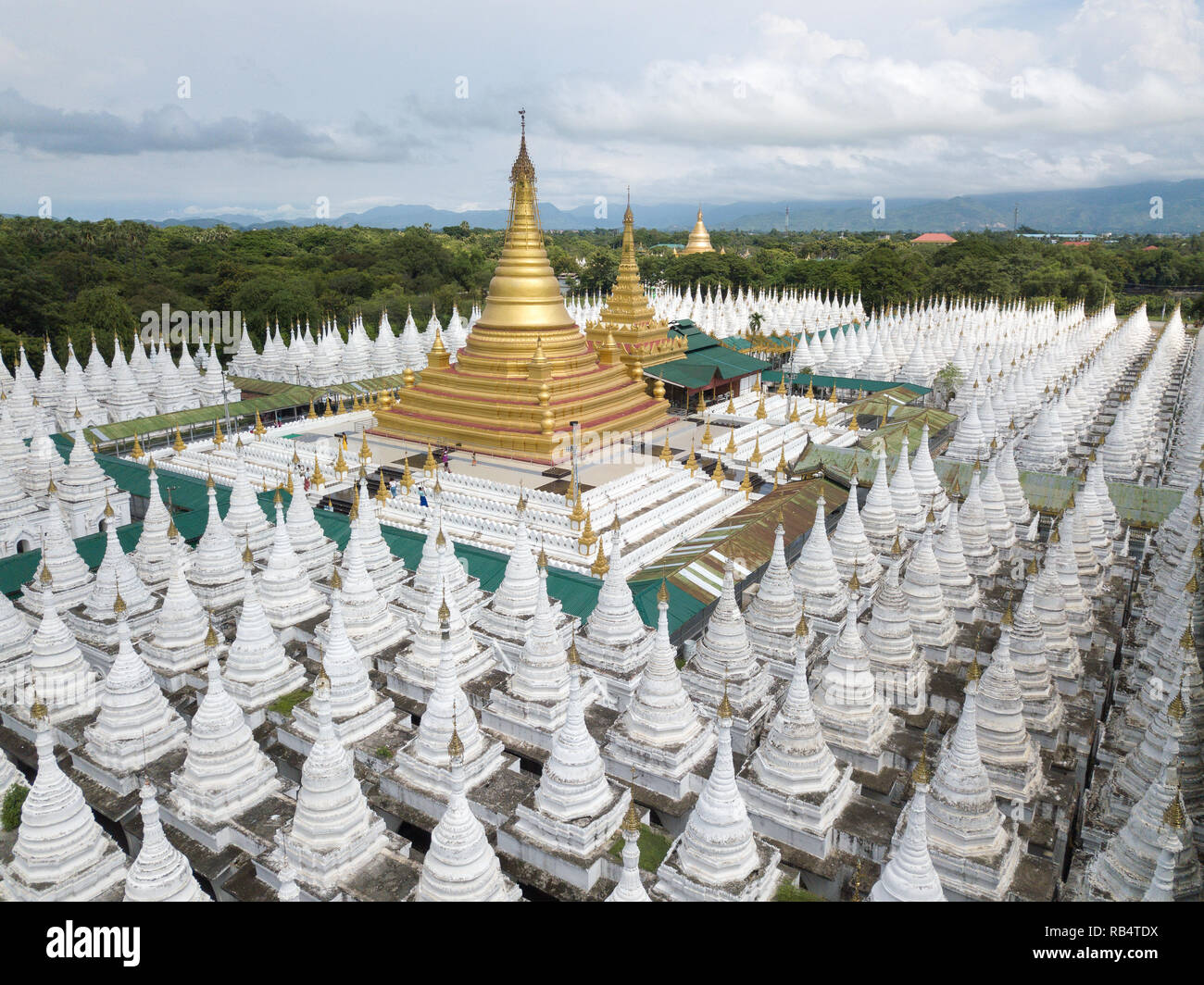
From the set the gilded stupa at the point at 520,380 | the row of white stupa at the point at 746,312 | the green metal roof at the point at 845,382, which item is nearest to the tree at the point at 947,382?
the green metal roof at the point at 845,382

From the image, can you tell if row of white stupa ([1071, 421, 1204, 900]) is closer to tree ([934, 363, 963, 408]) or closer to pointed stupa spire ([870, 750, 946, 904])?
pointed stupa spire ([870, 750, 946, 904])

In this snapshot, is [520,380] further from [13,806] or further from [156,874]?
[156,874]

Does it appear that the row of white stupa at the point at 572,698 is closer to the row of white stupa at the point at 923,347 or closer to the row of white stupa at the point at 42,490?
the row of white stupa at the point at 42,490

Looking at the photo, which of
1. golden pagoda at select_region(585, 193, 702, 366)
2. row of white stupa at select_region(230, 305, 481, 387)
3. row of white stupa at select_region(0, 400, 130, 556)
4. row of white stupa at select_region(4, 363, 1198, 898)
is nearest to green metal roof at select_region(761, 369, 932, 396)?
golden pagoda at select_region(585, 193, 702, 366)

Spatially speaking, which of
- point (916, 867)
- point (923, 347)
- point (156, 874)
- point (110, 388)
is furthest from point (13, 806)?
point (923, 347)

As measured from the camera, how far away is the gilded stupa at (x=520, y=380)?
3142cm

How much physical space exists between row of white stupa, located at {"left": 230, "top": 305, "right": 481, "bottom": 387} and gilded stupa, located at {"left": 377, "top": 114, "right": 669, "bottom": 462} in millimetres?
15129

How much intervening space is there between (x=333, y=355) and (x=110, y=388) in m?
12.5

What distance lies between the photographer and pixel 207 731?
43.2 feet

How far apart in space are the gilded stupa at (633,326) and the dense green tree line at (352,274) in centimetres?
2162

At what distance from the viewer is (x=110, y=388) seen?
41312mm

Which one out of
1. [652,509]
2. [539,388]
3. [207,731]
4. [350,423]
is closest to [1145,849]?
[207,731]

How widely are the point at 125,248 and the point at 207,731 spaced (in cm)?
8186
